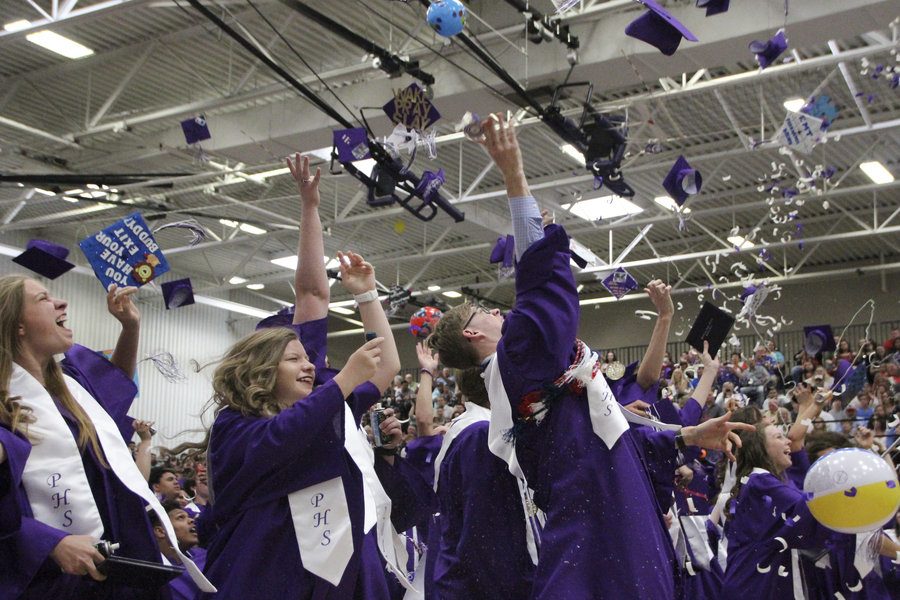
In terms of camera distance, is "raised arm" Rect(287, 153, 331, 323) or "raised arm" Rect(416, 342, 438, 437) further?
"raised arm" Rect(416, 342, 438, 437)

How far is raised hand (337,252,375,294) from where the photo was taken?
11.0 feet

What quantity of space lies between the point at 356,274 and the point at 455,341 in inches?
15.8

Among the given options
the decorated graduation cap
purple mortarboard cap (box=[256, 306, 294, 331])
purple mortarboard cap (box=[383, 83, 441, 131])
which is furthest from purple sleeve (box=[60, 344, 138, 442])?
purple mortarboard cap (box=[383, 83, 441, 131])

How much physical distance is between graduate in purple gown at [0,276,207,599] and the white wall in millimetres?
16784

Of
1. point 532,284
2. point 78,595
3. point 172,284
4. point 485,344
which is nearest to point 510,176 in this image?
point 532,284

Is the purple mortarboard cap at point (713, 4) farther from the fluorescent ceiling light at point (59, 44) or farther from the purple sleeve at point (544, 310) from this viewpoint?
the fluorescent ceiling light at point (59, 44)

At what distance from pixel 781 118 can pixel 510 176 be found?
1149cm

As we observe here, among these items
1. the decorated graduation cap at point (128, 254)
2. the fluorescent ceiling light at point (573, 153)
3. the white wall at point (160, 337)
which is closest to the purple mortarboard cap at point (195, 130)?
the fluorescent ceiling light at point (573, 153)

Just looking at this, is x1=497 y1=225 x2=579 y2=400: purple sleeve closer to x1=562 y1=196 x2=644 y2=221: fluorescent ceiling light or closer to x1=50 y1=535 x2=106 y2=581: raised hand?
x1=50 y1=535 x2=106 y2=581: raised hand

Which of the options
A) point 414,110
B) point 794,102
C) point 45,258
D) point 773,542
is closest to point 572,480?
point 773,542

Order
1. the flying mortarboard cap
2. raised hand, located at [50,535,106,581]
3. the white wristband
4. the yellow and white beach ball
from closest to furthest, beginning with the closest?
1. raised hand, located at [50,535,106,581]
2. the white wristband
3. the yellow and white beach ball
4. the flying mortarboard cap

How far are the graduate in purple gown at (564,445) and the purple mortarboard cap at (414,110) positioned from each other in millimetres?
6292

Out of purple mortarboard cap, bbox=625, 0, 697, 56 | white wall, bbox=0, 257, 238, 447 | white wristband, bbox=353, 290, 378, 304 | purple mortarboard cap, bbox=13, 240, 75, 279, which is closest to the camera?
white wristband, bbox=353, 290, 378, 304

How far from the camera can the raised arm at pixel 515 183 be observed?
2592 millimetres
